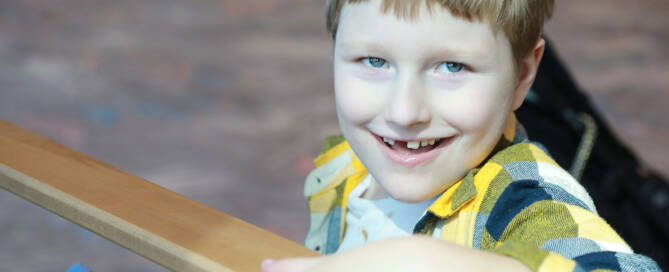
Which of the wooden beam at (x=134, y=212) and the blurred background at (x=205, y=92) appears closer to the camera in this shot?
the wooden beam at (x=134, y=212)

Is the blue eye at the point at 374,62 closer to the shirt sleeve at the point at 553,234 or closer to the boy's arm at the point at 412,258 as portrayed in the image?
the shirt sleeve at the point at 553,234

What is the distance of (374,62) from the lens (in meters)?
0.68

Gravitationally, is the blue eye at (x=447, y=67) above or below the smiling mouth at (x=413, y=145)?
above

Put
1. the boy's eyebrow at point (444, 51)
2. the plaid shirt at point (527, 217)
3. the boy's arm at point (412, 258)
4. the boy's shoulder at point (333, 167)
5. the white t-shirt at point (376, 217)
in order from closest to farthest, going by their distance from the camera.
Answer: the boy's arm at point (412, 258)
the plaid shirt at point (527, 217)
the boy's eyebrow at point (444, 51)
the white t-shirt at point (376, 217)
the boy's shoulder at point (333, 167)

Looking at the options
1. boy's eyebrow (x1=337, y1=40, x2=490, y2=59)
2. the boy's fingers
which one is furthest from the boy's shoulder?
the boy's fingers

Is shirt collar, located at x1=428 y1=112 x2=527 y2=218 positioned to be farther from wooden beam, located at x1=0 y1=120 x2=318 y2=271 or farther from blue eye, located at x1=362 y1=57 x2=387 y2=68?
wooden beam, located at x1=0 y1=120 x2=318 y2=271

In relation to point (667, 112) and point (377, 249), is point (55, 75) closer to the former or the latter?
point (667, 112)

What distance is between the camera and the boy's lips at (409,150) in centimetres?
70

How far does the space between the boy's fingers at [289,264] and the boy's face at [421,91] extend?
0.21 m

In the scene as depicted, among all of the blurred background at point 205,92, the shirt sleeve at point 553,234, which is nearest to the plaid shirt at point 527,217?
the shirt sleeve at point 553,234

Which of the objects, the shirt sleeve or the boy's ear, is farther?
the boy's ear

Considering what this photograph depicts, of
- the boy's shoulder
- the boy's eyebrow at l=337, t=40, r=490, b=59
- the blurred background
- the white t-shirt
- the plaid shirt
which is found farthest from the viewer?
the blurred background

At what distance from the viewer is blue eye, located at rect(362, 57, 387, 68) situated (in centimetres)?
68

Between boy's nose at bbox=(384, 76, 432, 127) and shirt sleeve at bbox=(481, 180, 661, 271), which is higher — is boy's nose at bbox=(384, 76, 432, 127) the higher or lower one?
the higher one
